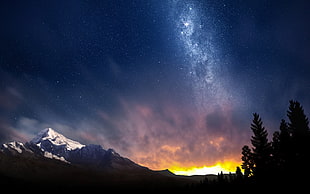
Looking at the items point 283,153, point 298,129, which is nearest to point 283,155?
point 283,153

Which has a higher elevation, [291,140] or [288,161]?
[291,140]

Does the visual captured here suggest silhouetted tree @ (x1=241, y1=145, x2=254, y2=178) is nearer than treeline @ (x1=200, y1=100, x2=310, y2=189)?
No

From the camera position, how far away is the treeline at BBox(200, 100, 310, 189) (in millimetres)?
30688

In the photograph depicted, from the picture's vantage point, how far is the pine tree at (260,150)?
3945 centimetres

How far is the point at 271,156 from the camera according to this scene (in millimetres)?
40781

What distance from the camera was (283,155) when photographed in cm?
3744

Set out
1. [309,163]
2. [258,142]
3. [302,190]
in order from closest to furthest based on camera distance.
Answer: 1. [302,190]
2. [309,163]
3. [258,142]

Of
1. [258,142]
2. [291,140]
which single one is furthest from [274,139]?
[291,140]

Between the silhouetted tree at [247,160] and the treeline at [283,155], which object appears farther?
the silhouetted tree at [247,160]

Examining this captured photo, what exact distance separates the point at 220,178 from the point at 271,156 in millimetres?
58921

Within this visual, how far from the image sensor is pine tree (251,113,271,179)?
39.5 meters

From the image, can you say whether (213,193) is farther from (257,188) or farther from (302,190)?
(302,190)

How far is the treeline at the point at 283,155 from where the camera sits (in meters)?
30.7

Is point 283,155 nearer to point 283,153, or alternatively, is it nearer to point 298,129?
point 283,153
